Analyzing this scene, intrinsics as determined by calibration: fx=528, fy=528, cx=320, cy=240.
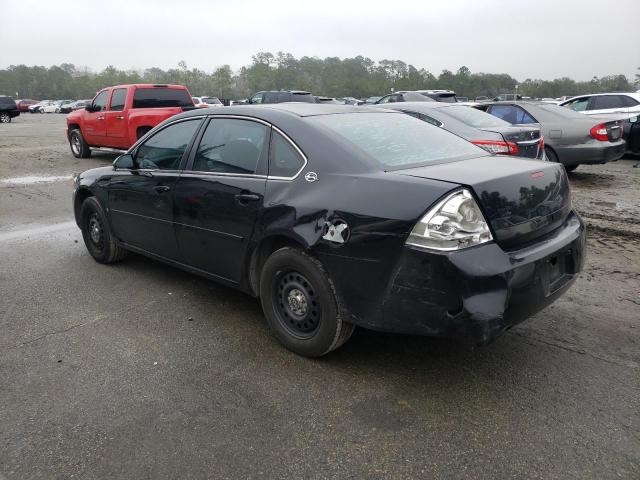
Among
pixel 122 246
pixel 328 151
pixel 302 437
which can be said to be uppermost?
pixel 328 151

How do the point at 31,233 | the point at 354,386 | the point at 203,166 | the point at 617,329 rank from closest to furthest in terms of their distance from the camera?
the point at 354,386 < the point at 617,329 < the point at 203,166 < the point at 31,233

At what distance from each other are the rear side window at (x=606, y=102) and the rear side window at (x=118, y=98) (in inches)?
482

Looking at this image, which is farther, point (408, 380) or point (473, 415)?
point (408, 380)

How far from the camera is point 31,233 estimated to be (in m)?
6.70

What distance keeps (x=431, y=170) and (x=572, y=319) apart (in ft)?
5.79

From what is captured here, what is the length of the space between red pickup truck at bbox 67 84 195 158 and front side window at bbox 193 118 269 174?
27.5ft

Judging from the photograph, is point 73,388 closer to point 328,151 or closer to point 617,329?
point 328,151

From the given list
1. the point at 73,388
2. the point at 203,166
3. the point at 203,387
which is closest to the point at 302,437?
the point at 203,387

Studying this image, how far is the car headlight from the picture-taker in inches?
107

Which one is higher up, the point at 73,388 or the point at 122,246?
the point at 122,246

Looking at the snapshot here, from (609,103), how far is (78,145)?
14.4m

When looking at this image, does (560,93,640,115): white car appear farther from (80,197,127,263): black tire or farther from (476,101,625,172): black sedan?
(80,197,127,263): black tire

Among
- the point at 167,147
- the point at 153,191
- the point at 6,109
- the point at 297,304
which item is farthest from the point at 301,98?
the point at 6,109

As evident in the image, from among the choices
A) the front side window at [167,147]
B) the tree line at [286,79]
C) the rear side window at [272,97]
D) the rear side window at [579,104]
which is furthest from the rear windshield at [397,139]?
the tree line at [286,79]
